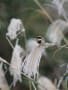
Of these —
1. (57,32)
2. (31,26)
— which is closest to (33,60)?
(57,32)

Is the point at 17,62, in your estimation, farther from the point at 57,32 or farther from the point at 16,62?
the point at 57,32

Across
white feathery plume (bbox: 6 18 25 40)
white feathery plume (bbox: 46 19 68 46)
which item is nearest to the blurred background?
white feathery plume (bbox: 46 19 68 46)

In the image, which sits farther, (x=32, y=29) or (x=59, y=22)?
(x=32, y=29)

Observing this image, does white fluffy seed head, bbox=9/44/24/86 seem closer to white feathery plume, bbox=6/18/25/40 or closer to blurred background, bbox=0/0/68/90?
white feathery plume, bbox=6/18/25/40

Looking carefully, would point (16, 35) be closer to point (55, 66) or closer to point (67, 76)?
point (67, 76)

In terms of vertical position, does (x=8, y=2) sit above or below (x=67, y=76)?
above

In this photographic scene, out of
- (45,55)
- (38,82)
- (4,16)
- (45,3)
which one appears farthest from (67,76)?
(4,16)

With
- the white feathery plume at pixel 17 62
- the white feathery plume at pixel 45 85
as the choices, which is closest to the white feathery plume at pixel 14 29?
the white feathery plume at pixel 17 62
